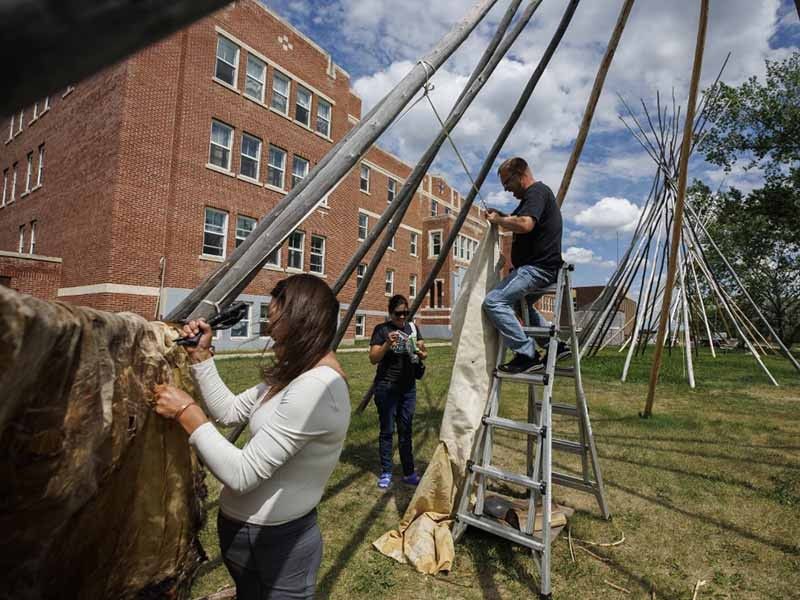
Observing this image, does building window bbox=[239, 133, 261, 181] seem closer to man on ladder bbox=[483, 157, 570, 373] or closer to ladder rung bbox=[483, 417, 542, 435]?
man on ladder bbox=[483, 157, 570, 373]

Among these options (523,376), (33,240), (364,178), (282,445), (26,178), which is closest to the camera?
(282,445)

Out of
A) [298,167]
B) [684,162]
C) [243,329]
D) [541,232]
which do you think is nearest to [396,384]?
[541,232]

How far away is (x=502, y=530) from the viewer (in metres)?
3.21

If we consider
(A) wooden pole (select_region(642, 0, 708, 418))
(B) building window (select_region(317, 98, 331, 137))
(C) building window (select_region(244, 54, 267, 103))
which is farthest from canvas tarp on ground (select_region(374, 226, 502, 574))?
(B) building window (select_region(317, 98, 331, 137))

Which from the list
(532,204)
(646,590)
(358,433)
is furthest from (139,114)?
(646,590)

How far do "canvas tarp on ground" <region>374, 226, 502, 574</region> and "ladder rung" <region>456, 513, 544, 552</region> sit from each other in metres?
0.19

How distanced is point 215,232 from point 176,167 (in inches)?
96.2

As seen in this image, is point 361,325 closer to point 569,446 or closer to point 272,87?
point 272,87

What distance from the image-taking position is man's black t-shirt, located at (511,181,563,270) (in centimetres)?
357

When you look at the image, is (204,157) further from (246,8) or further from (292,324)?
(292,324)

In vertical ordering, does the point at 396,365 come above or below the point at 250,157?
below

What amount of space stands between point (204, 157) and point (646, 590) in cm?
1662

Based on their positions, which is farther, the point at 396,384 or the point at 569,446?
the point at 396,384

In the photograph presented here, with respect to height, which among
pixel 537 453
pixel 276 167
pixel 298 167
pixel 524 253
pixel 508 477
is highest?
pixel 298 167
